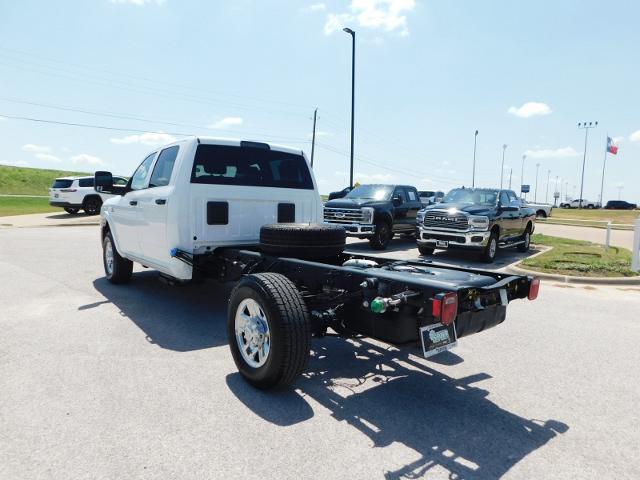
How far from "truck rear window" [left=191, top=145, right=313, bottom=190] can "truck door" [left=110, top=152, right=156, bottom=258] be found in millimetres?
1218

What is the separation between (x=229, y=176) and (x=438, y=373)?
127 inches

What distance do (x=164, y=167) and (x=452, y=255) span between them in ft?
30.6

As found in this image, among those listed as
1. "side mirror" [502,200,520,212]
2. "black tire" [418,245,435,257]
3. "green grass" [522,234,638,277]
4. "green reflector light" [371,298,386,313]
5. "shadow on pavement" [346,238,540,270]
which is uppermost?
"side mirror" [502,200,520,212]

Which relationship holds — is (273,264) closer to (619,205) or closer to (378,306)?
(378,306)

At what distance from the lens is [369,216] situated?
13445 mm

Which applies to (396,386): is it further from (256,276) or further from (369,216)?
(369,216)

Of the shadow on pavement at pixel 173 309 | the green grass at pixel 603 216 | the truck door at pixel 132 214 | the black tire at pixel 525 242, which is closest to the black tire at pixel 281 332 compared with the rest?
the shadow on pavement at pixel 173 309

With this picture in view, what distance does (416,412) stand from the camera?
11.1 feet

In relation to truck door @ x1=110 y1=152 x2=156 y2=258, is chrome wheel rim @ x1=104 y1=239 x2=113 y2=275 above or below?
below

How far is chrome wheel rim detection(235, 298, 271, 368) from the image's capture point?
368 centimetres

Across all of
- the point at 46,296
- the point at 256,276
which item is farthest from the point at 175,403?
the point at 46,296

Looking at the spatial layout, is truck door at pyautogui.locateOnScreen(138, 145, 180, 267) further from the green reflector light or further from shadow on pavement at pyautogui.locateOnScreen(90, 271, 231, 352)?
the green reflector light

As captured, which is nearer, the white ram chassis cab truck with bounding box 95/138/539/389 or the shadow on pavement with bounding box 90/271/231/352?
the white ram chassis cab truck with bounding box 95/138/539/389

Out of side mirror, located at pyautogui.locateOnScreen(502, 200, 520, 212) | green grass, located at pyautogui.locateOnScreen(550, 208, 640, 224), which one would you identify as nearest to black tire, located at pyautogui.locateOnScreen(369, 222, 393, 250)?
side mirror, located at pyautogui.locateOnScreen(502, 200, 520, 212)
